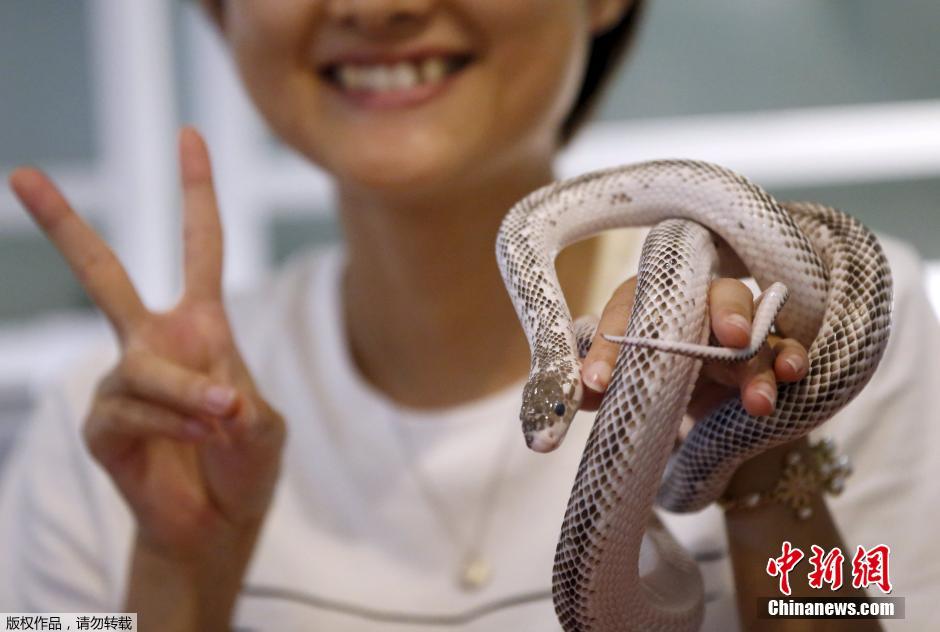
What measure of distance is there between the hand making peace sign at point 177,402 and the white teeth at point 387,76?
155mm

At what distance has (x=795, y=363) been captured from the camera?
498mm

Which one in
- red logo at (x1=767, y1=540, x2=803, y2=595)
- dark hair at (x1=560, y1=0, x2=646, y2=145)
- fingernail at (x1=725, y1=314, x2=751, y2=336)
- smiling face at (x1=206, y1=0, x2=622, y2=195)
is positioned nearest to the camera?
fingernail at (x1=725, y1=314, x2=751, y2=336)

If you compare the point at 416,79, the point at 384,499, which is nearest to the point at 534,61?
the point at 416,79

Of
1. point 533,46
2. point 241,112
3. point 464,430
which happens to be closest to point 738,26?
point 533,46

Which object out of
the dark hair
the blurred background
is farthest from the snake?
the blurred background

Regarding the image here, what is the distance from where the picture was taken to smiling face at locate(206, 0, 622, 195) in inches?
33.0

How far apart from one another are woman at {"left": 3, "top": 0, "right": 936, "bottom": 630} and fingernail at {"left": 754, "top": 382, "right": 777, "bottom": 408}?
129 mm

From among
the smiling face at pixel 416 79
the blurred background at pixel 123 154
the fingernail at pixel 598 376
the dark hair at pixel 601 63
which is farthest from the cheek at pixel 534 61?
the blurred background at pixel 123 154

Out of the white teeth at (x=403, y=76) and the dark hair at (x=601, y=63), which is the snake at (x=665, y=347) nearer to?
the white teeth at (x=403, y=76)

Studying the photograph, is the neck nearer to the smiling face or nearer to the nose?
the smiling face

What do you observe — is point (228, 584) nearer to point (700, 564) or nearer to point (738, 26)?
point (700, 564)

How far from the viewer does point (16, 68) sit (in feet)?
9.69

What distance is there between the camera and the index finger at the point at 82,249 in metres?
0.81

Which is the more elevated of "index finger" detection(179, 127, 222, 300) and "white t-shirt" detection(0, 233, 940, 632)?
"index finger" detection(179, 127, 222, 300)
